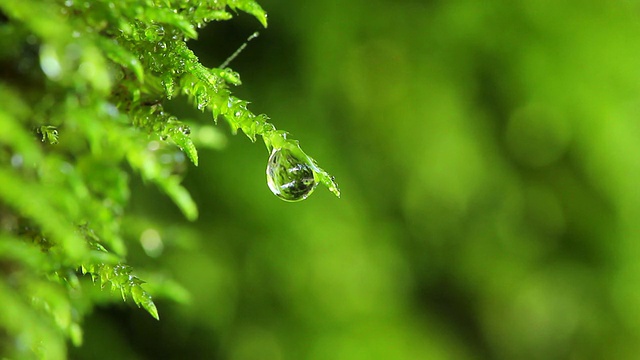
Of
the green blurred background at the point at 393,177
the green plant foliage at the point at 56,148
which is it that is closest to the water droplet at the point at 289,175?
the green plant foliage at the point at 56,148

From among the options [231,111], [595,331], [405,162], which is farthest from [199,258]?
[231,111]

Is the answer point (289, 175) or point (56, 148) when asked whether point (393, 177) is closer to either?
point (289, 175)

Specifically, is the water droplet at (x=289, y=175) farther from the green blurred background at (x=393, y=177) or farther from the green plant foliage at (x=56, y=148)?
the green blurred background at (x=393, y=177)

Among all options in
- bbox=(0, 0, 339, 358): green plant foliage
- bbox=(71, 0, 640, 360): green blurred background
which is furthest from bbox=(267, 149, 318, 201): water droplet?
bbox=(71, 0, 640, 360): green blurred background

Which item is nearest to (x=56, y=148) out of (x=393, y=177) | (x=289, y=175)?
(x=289, y=175)

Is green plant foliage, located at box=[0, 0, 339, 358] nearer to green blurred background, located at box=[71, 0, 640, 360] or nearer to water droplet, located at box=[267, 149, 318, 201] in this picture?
water droplet, located at box=[267, 149, 318, 201]
